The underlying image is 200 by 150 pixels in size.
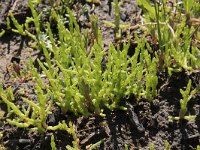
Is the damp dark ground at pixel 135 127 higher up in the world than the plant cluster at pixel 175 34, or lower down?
lower down

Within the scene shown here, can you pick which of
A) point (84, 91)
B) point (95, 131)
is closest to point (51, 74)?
point (84, 91)

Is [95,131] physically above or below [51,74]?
below

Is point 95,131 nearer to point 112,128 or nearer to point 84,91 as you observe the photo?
point 112,128

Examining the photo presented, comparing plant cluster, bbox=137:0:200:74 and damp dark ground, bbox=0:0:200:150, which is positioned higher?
plant cluster, bbox=137:0:200:74

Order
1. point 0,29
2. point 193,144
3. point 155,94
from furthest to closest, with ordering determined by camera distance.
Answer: point 0,29
point 155,94
point 193,144

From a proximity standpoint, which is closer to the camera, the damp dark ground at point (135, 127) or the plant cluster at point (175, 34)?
the damp dark ground at point (135, 127)

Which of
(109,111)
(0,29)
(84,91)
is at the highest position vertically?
(0,29)

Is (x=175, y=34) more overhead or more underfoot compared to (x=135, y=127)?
more overhead

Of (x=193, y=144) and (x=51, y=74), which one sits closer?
(x=193, y=144)

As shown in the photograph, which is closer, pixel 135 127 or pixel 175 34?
pixel 135 127

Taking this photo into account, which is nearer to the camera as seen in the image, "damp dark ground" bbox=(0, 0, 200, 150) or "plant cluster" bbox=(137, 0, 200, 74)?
"damp dark ground" bbox=(0, 0, 200, 150)

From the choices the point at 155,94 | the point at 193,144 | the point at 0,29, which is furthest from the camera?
the point at 0,29
